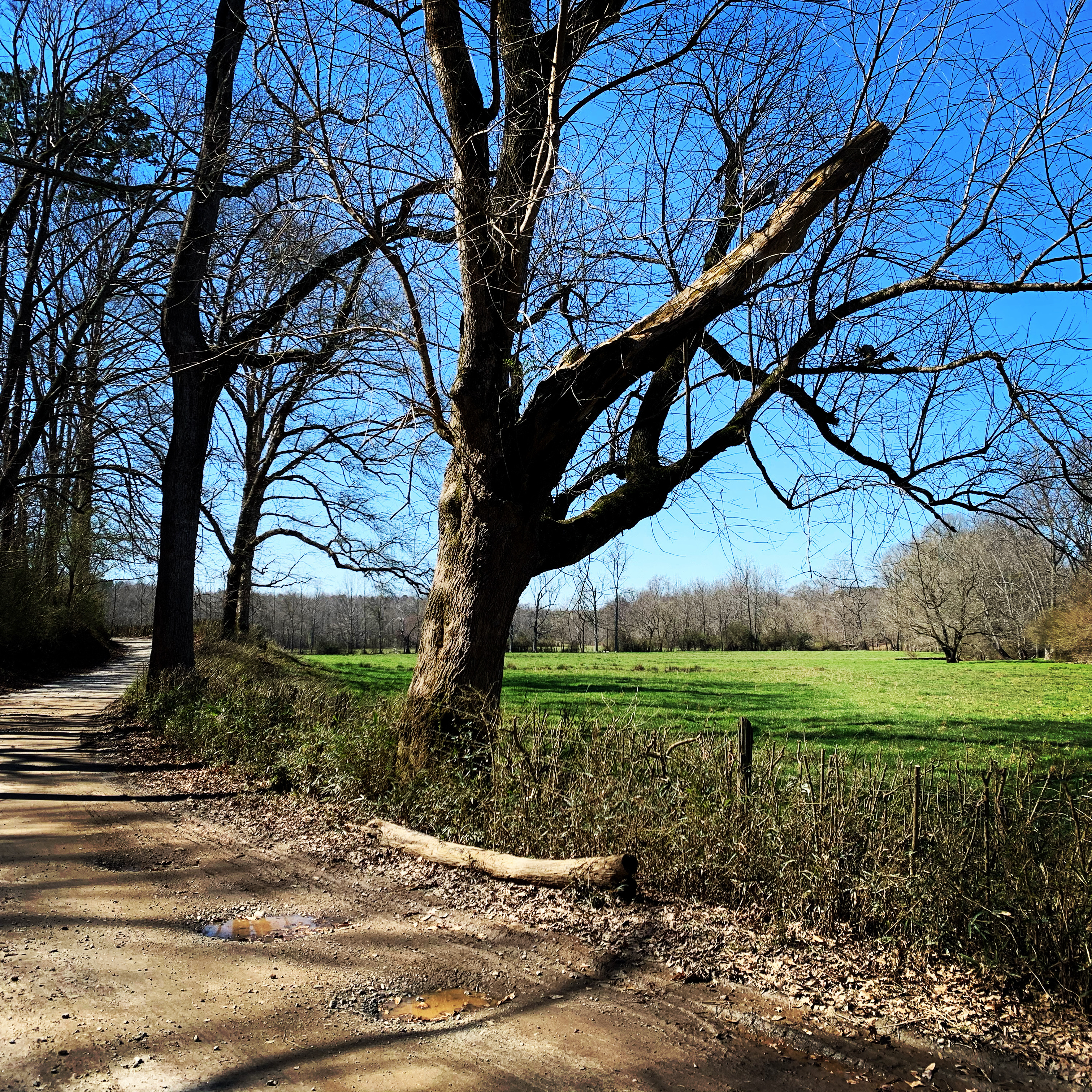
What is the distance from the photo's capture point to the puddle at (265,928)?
171 inches

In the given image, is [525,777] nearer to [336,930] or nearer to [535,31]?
[336,930]

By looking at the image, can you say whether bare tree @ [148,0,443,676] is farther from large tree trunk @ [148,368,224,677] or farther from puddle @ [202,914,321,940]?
puddle @ [202,914,321,940]

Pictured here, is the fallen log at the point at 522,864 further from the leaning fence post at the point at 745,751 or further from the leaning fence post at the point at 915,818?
the leaning fence post at the point at 915,818

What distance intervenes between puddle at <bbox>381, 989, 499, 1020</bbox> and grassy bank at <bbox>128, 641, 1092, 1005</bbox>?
160 cm

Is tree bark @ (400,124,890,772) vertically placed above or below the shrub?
above

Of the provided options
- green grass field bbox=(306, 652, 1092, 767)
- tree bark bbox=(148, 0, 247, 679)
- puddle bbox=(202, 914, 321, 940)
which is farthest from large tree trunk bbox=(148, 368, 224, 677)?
puddle bbox=(202, 914, 321, 940)

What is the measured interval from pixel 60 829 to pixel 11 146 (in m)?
12.6

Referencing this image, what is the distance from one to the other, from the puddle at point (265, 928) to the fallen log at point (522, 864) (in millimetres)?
1078

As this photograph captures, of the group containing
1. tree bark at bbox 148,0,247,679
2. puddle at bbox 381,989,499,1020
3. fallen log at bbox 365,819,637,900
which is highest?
tree bark at bbox 148,0,247,679

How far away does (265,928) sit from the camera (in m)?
4.49

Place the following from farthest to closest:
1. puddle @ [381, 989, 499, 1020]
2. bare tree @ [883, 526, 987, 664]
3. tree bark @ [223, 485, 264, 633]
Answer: tree bark @ [223, 485, 264, 633] < bare tree @ [883, 526, 987, 664] < puddle @ [381, 989, 499, 1020]

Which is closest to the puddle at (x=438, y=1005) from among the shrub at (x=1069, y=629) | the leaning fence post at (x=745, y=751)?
the leaning fence post at (x=745, y=751)

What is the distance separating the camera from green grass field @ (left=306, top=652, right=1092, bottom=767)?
1334cm

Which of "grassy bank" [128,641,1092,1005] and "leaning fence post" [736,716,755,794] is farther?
"leaning fence post" [736,716,755,794]
